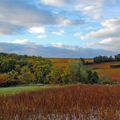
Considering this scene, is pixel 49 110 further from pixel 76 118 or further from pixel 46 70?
pixel 46 70

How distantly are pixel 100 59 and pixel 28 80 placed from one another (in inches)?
1391

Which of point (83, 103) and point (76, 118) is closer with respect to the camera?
point (76, 118)

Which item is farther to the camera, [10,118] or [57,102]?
[57,102]

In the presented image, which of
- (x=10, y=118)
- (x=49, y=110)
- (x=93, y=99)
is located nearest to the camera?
(x=10, y=118)

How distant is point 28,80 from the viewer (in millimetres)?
48656

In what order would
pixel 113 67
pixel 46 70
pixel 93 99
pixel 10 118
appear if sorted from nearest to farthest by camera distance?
pixel 10 118 → pixel 93 99 → pixel 46 70 → pixel 113 67

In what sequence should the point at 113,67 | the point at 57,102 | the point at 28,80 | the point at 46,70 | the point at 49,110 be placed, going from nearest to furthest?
the point at 49,110 → the point at 57,102 → the point at 28,80 → the point at 46,70 → the point at 113,67

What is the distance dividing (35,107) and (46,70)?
129ft

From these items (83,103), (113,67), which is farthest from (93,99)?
(113,67)

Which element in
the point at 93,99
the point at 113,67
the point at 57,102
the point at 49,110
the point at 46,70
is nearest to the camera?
the point at 49,110

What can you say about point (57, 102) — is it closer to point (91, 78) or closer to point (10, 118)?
point (10, 118)

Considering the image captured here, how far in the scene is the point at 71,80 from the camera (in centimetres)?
5012

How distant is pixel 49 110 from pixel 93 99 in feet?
12.7

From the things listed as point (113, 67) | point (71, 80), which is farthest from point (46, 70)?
point (113, 67)
